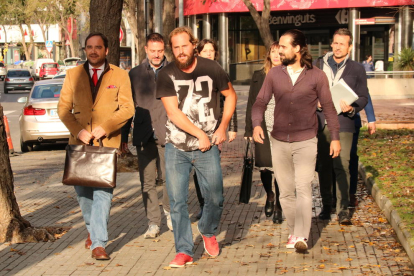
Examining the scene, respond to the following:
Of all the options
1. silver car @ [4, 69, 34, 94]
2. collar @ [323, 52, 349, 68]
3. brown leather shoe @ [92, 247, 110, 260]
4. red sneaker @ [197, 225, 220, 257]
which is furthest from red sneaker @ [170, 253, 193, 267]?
silver car @ [4, 69, 34, 94]

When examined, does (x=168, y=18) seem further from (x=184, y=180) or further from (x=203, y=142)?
(x=203, y=142)

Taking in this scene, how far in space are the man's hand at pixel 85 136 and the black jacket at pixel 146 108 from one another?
930mm

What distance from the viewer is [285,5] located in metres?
41.2

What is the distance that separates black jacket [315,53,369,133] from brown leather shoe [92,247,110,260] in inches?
105

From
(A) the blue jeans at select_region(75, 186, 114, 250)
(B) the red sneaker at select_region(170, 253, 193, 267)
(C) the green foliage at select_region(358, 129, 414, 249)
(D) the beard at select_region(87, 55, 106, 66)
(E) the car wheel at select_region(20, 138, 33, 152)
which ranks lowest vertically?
(E) the car wheel at select_region(20, 138, 33, 152)

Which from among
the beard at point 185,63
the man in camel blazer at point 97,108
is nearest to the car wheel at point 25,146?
the man in camel blazer at point 97,108

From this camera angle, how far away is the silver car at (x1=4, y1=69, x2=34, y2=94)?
4769 centimetres

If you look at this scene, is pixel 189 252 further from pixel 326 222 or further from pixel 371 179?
pixel 371 179

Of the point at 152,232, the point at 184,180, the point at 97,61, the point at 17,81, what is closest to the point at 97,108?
the point at 97,61

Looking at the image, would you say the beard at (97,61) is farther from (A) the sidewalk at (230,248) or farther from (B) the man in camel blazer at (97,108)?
(A) the sidewalk at (230,248)

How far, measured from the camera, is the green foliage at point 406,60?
31734mm

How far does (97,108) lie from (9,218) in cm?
157

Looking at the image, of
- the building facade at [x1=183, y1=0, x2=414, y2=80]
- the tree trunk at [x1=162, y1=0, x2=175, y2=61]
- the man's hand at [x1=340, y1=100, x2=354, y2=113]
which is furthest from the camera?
the building facade at [x1=183, y1=0, x2=414, y2=80]

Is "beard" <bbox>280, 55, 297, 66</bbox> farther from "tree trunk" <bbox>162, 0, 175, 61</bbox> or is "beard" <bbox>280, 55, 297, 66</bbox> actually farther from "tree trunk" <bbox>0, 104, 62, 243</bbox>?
"tree trunk" <bbox>162, 0, 175, 61</bbox>
